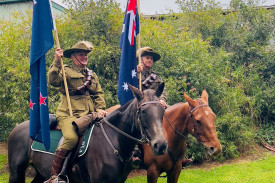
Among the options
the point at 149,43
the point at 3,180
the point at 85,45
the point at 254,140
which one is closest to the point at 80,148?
the point at 85,45

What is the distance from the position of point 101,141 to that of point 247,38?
409 inches

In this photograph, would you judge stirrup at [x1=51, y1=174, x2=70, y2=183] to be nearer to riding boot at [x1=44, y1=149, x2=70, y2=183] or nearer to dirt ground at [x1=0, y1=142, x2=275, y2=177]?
riding boot at [x1=44, y1=149, x2=70, y2=183]

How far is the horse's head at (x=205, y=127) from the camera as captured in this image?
14.5 ft

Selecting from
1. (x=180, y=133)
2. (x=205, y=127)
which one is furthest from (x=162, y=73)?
(x=205, y=127)

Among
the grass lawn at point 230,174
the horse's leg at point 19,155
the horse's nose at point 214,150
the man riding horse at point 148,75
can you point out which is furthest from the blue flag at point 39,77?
the grass lawn at point 230,174

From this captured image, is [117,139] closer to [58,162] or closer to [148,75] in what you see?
[58,162]

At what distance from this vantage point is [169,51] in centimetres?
875

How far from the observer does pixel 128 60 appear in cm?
489

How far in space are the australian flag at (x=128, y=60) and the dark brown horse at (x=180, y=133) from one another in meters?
0.86

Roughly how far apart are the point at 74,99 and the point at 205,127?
2.13 metres

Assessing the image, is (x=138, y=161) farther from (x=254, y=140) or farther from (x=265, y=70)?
(x=265, y=70)

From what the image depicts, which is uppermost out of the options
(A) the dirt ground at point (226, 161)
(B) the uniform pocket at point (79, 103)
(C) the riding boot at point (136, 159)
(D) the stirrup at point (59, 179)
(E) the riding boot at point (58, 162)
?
(B) the uniform pocket at point (79, 103)

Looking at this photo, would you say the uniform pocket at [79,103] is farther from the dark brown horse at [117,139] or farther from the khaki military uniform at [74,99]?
the dark brown horse at [117,139]

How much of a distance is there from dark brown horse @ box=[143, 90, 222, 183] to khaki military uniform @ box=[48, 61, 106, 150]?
1.23 meters
